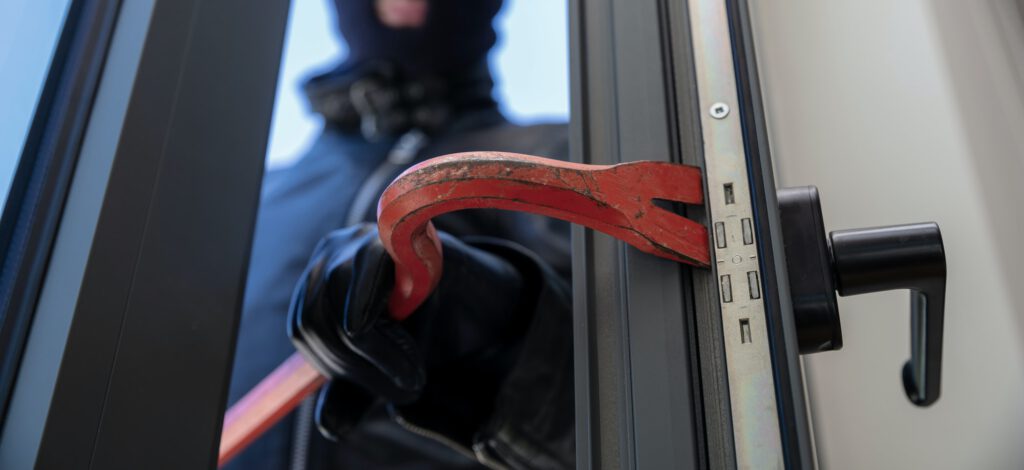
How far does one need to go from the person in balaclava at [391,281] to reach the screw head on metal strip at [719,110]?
0.63 feet

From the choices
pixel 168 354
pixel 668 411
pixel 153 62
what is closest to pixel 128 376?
pixel 168 354

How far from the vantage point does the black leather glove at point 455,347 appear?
486mm

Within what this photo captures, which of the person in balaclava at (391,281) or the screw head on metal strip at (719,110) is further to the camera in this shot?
the person in balaclava at (391,281)

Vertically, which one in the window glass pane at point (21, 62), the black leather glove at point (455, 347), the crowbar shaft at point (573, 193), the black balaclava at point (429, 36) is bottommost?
the black leather glove at point (455, 347)

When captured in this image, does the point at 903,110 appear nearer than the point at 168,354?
No

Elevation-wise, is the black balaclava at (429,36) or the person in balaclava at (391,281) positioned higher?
the black balaclava at (429,36)

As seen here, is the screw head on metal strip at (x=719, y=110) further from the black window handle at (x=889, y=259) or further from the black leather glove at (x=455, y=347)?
the black leather glove at (x=455, y=347)

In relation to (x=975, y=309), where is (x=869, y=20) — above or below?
above

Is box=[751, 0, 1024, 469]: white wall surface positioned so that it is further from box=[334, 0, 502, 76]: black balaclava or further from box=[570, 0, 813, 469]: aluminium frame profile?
box=[334, 0, 502, 76]: black balaclava

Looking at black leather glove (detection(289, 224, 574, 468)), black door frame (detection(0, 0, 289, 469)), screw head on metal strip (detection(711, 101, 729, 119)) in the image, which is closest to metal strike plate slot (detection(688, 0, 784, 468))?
screw head on metal strip (detection(711, 101, 729, 119))

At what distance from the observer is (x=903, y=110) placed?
24.4 inches

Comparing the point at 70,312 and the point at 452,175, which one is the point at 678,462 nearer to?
the point at 452,175

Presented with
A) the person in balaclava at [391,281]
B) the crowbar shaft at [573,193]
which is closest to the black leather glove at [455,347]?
the person in balaclava at [391,281]

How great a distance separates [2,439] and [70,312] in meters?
0.07
